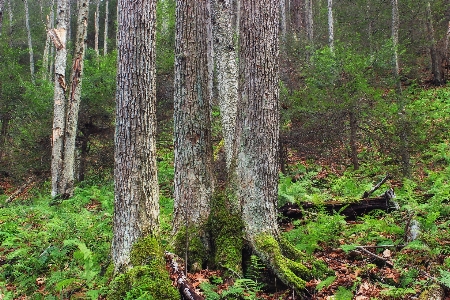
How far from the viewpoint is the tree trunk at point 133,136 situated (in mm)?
4672

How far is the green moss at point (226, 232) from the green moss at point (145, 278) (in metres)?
0.72

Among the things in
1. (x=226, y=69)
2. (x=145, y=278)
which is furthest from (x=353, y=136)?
(x=145, y=278)

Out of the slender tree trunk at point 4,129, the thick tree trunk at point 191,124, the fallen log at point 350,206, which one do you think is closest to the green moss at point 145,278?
the thick tree trunk at point 191,124

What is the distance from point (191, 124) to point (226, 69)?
3.59 meters

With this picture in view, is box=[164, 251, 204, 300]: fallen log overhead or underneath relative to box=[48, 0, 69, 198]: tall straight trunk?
underneath

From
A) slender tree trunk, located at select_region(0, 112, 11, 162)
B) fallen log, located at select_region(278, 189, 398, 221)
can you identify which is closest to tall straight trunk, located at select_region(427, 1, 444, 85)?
fallen log, located at select_region(278, 189, 398, 221)

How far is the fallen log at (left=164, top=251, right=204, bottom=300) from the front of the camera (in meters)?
3.96

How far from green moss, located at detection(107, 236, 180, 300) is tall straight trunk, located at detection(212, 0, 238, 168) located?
12.0ft

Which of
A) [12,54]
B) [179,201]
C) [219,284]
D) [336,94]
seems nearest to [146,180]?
[179,201]

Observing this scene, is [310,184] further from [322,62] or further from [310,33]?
[310,33]

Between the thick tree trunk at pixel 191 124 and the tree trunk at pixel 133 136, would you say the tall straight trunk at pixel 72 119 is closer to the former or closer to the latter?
the tree trunk at pixel 133 136

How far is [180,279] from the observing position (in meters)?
4.18

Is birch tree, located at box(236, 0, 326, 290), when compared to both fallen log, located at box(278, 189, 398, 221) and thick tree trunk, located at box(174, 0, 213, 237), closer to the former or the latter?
thick tree trunk, located at box(174, 0, 213, 237)

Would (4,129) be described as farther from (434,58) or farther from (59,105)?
(434,58)
